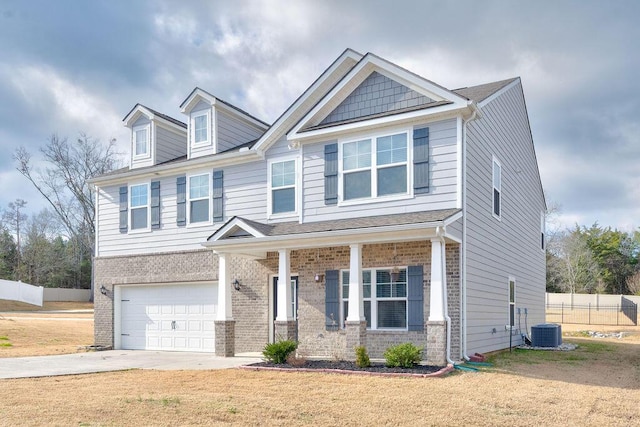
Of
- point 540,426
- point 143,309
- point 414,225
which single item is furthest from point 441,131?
point 143,309

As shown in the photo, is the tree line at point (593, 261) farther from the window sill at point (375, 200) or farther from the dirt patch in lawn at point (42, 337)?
the window sill at point (375, 200)

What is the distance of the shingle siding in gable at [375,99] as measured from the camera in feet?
47.2

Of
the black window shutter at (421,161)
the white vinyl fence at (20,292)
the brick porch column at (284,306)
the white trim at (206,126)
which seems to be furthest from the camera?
the white vinyl fence at (20,292)

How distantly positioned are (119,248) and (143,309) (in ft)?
7.56

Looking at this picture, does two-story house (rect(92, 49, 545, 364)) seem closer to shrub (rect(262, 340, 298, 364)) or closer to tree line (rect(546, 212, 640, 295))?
shrub (rect(262, 340, 298, 364))

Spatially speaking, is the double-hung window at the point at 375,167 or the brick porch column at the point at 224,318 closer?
the double-hung window at the point at 375,167

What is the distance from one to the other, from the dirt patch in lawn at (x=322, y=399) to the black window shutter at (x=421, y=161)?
436 centimetres

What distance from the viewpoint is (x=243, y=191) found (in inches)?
689

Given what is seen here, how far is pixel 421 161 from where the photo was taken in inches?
546

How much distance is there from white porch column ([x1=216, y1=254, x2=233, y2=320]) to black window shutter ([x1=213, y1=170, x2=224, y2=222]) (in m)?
2.05

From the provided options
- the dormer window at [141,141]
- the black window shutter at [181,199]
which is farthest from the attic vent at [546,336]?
the dormer window at [141,141]

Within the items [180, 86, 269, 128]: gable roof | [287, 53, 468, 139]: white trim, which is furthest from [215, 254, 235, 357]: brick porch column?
[180, 86, 269, 128]: gable roof

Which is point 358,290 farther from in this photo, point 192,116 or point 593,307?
point 593,307

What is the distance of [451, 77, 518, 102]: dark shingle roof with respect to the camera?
50.1ft
